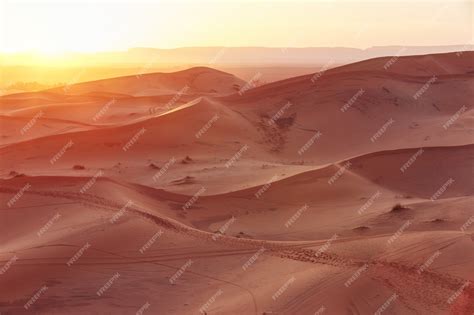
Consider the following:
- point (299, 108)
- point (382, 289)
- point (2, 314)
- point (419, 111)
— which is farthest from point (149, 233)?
point (419, 111)

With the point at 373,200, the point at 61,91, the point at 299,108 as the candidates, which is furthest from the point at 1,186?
the point at 61,91

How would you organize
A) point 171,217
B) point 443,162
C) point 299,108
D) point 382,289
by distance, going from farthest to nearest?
1. point 299,108
2. point 443,162
3. point 171,217
4. point 382,289

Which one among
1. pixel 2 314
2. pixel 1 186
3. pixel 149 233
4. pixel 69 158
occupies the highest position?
pixel 69 158

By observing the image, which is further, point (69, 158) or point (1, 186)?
point (69, 158)

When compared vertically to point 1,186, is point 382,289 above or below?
below

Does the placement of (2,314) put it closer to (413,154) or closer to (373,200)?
(373,200)

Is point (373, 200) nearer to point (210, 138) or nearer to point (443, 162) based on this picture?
point (443, 162)

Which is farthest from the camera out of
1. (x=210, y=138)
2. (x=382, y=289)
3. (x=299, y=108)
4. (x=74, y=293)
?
(x=299, y=108)
